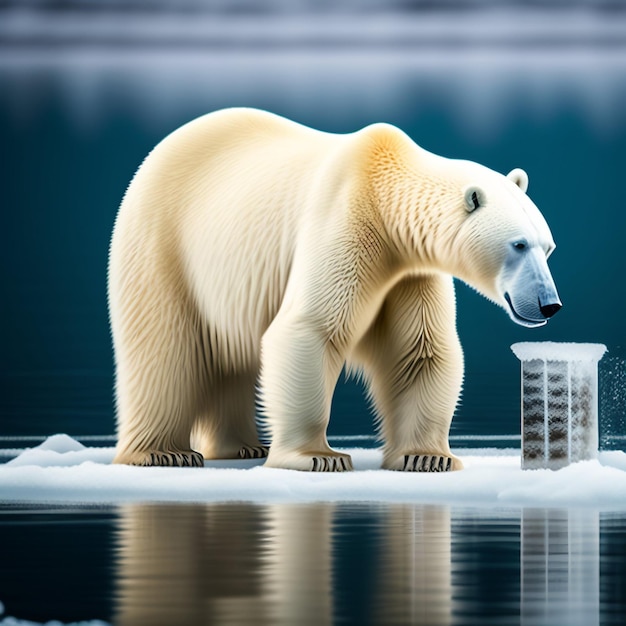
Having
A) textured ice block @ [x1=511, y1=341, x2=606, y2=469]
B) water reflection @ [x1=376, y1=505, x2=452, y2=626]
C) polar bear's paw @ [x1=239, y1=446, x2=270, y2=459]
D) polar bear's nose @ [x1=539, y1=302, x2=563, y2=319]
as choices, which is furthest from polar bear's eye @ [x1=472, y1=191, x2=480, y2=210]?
polar bear's paw @ [x1=239, y1=446, x2=270, y2=459]

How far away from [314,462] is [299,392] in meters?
0.30

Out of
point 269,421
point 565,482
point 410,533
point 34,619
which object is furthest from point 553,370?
point 34,619

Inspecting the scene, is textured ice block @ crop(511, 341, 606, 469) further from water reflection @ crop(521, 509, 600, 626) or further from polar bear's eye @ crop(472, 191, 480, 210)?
water reflection @ crop(521, 509, 600, 626)

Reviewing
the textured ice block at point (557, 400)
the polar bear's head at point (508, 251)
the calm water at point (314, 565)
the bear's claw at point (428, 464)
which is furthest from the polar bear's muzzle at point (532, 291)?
the calm water at point (314, 565)

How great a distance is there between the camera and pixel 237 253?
6.46 metres

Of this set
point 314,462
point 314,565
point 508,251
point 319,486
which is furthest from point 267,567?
point 508,251

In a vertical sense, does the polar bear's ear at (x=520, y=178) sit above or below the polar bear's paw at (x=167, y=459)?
above

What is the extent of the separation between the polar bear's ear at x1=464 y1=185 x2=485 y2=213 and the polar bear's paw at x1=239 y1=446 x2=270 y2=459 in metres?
1.95

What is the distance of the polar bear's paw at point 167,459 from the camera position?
6.48 meters

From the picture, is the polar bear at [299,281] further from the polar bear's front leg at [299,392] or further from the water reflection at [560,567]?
the water reflection at [560,567]

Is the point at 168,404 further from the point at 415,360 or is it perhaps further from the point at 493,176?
the point at 493,176

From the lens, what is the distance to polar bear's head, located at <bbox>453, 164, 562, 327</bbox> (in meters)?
5.72

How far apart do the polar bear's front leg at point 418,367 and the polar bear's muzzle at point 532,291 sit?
548mm

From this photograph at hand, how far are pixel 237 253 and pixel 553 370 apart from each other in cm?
162
